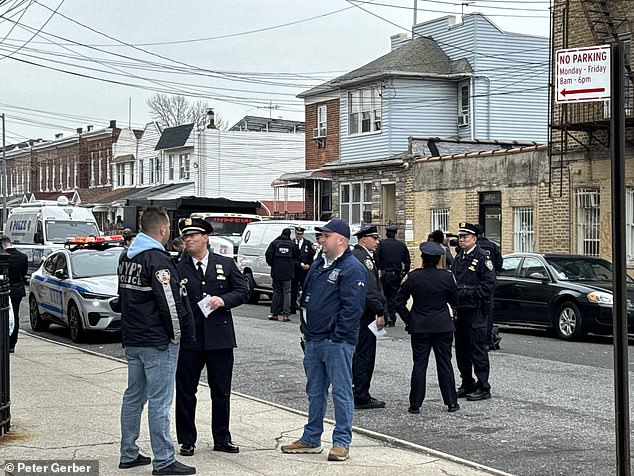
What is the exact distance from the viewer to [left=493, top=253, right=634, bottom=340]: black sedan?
16422mm

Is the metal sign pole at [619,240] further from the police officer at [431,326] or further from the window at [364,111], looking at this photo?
the window at [364,111]

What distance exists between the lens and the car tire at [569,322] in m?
16.5

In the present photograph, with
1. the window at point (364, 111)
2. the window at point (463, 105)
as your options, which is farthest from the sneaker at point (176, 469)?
the window at point (463, 105)

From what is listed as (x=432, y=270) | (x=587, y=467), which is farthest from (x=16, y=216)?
(x=587, y=467)

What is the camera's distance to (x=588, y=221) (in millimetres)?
24844

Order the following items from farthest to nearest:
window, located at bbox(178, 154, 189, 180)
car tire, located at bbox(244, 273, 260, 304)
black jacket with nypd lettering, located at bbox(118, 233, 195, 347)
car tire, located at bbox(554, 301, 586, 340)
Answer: window, located at bbox(178, 154, 189, 180) → car tire, located at bbox(244, 273, 260, 304) → car tire, located at bbox(554, 301, 586, 340) → black jacket with nypd lettering, located at bbox(118, 233, 195, 347)

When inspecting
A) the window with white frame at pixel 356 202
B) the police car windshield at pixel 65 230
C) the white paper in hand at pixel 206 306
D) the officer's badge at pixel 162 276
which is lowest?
the white paper in hand at pixel 206 306

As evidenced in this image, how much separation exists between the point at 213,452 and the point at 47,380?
4.42m

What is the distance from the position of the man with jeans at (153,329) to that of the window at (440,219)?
22833 millimetres

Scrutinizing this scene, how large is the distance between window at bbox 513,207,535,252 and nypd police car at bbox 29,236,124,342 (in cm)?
1226

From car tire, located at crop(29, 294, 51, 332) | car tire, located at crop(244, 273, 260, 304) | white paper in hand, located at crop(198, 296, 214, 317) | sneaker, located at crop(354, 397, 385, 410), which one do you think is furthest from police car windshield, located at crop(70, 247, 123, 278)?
white paper in hand, located at crop(198, 296, 214, 317)

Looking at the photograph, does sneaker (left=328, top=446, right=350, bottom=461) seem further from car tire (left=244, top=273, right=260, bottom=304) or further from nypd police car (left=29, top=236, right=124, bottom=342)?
car tire (left=244, top=273, right=260, bottom=304)

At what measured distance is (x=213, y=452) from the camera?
8078 mm

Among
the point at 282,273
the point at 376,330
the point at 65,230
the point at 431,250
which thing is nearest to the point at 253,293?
the point at 282,273
